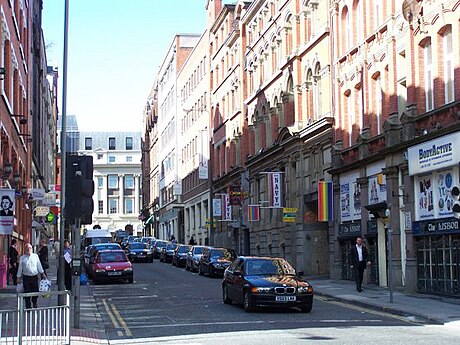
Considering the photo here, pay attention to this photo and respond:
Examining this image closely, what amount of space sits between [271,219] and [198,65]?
30845 mm

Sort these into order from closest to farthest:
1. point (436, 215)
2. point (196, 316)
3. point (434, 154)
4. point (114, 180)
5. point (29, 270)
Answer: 1. point (29, 270)
2. point (196, 316)
3. point (434, 154)
4. point (436, 215)
5. point (114, 180)

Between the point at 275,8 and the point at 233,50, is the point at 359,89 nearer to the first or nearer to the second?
the point at 275,8

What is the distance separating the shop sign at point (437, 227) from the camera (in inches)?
916

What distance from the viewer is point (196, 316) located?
1991cm

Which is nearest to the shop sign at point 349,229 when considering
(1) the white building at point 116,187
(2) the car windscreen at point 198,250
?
(2) the car windscreen at point 198,250

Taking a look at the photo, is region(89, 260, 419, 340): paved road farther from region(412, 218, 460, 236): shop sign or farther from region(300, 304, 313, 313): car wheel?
region(412, 218, 460, 236): shop sign

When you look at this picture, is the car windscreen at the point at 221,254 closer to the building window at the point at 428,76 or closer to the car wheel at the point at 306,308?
the building window at the point at 428,76

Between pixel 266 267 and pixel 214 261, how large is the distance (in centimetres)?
1591

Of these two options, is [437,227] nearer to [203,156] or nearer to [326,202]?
[326,202]

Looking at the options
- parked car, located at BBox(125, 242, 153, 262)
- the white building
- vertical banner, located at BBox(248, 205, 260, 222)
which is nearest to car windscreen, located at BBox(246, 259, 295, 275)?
vertical banner, located at BBox(248, 205, 260, 222)

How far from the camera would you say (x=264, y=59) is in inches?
1908

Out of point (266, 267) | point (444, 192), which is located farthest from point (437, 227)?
point (266, 267)

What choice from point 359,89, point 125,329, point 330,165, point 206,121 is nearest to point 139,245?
point 206,121

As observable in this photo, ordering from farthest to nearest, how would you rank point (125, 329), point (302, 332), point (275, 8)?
point (275, 8) < point (125, 329) < point (302, 332)
